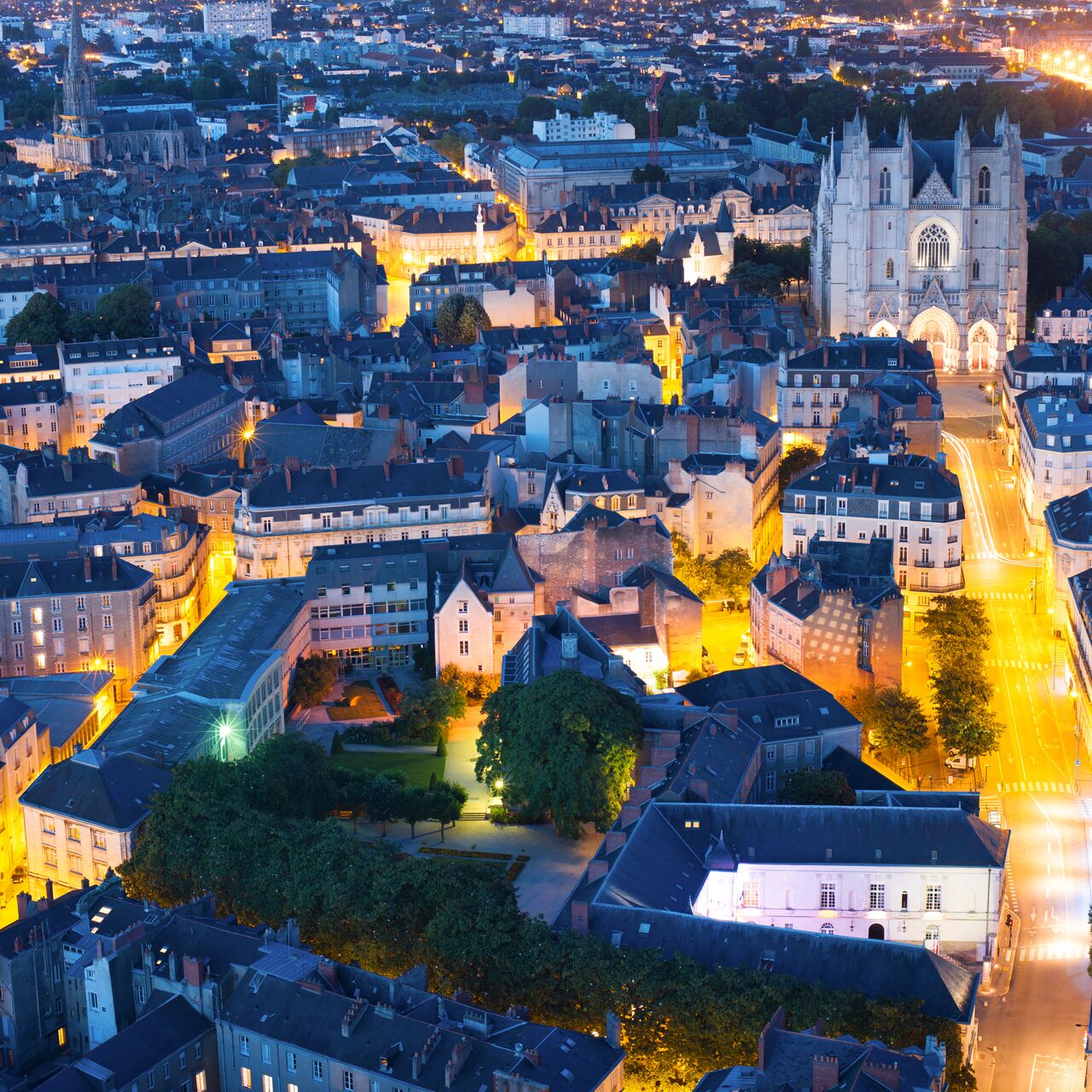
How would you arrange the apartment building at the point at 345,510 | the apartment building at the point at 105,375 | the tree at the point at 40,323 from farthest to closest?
the tree at the point at 40,323 < the apartment building at the point at 105,375 < the apartment building at the point at 345,510

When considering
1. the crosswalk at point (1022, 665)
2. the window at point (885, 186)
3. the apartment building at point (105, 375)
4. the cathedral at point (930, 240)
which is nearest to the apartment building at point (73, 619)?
the crosswalk at point (1022, 665)

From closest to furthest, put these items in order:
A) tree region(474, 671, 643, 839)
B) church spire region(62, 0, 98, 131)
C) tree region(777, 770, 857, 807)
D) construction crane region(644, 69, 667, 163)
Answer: tree region(777, 770, 857, 807), tree region(474, 671, 643, 839), construction crane region(644, 69, 667, 163), church spire region(62, 0, 98, 131)

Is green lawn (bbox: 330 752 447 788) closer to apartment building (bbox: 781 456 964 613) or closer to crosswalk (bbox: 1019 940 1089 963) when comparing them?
apartment building (bbox: 781 456 964 613)

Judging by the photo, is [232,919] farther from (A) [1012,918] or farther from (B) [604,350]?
(B) [604,350]

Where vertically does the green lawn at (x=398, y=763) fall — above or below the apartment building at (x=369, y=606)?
below

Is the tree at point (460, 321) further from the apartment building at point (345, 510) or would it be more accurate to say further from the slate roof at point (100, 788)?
the slate roof at point (100, 788)

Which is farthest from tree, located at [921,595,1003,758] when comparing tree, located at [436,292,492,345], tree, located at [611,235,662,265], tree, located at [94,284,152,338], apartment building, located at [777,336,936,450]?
tree, located at [611,235,662,265]

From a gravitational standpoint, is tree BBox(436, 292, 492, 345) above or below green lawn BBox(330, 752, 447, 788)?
above
